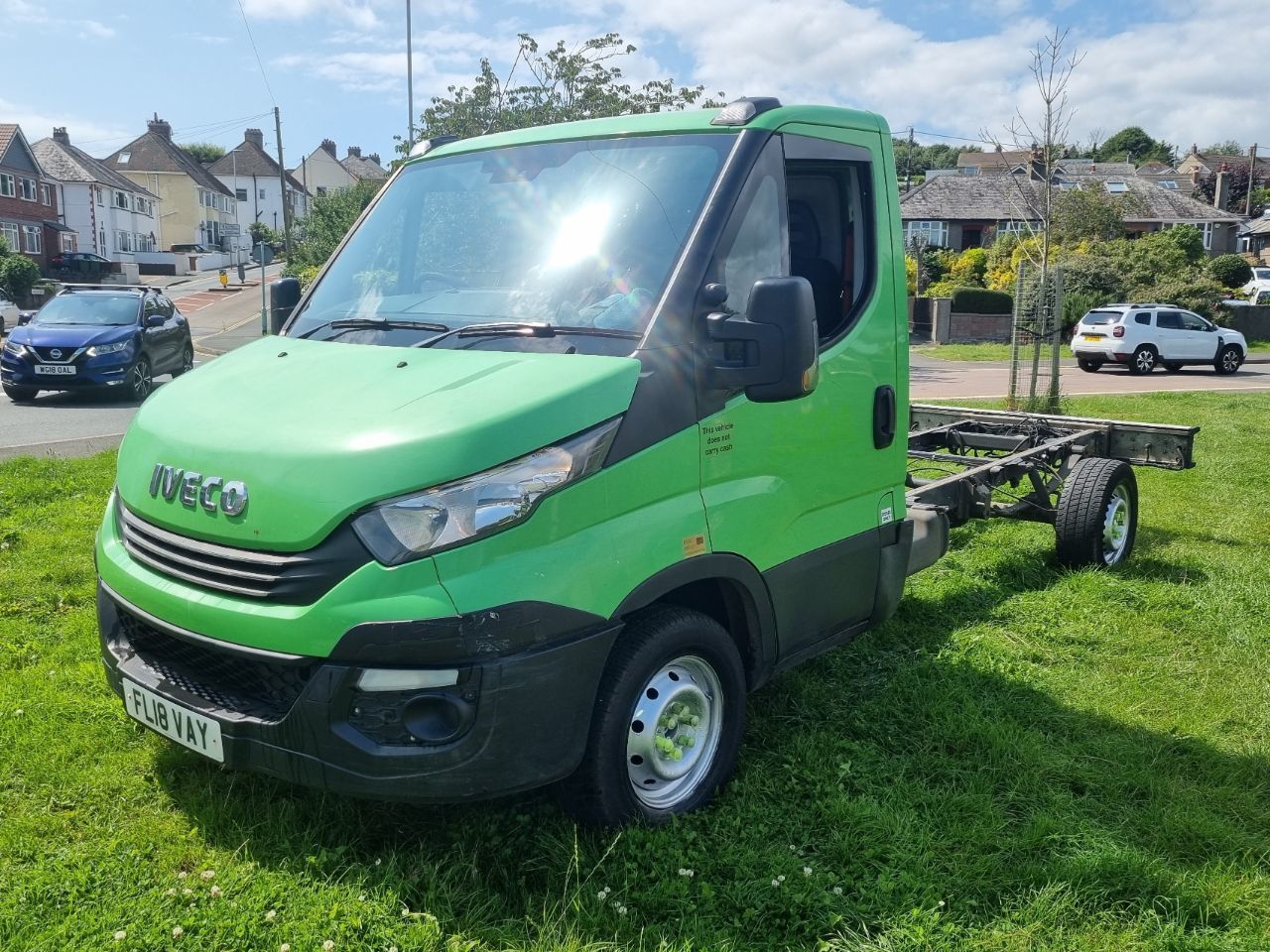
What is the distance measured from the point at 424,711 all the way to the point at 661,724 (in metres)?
0.89

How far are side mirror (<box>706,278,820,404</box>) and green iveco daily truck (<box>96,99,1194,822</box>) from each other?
0.01 metres

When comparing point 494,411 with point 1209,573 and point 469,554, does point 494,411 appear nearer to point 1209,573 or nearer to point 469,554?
point 469,554

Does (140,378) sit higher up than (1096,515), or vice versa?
(140,378)

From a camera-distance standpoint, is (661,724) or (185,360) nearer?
(661,724)

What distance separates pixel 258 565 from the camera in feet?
9.58

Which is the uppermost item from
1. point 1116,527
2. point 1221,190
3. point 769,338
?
point 1221,190

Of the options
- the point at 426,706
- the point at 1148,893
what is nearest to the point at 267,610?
the point at 426,706

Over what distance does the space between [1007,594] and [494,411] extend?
4603 mm

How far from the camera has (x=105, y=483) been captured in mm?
8602

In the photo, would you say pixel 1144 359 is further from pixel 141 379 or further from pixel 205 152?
pixel 205 152

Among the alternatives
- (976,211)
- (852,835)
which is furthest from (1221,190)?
(852,835)

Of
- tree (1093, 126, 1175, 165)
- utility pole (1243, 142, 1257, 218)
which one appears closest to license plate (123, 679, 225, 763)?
utility pole (1243, 142, 1257, 218)

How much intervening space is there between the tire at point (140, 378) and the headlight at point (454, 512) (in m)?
14.0

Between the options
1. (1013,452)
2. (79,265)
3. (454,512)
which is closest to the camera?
(454,512)
